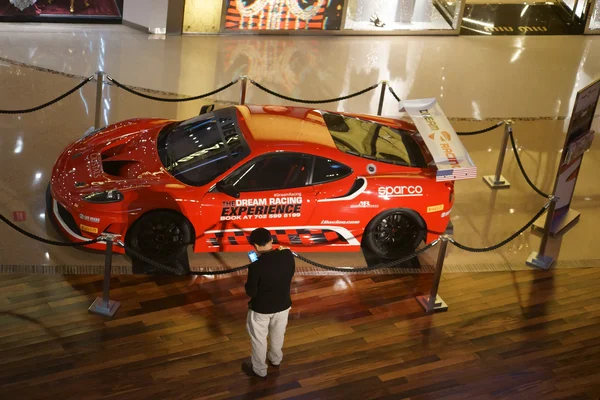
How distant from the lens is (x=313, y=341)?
24.4ft

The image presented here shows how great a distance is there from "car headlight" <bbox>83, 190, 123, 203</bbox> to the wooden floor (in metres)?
0.72

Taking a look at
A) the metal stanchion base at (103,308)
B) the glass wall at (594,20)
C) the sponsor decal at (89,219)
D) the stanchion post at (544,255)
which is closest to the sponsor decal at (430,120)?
the stanchion post at (544,255)

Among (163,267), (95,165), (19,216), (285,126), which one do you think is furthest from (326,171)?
(19,216)

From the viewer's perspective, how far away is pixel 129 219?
7.78 meters

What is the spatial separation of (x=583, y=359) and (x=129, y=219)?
13.7 feet

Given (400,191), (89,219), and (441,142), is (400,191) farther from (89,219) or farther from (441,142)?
(89,219)

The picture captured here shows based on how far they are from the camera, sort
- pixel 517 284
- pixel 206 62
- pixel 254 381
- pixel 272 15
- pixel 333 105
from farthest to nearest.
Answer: pixel 272 15 < pixel 206 62 < pixel 333 105 < pixel 517 284 < pixel 254 381

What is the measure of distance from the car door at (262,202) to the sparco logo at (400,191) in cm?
68

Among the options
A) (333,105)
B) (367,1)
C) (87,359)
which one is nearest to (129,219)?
(87,359)

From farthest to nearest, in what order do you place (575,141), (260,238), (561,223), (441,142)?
1. (561,223)
2. (575,141)
3. (441,142)
4. (260,238)

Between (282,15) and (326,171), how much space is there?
7.00m

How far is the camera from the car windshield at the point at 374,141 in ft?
27.6

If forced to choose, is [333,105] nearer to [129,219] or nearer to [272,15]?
[272,15]

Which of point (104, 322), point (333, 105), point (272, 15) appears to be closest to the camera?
point (104, 322)
